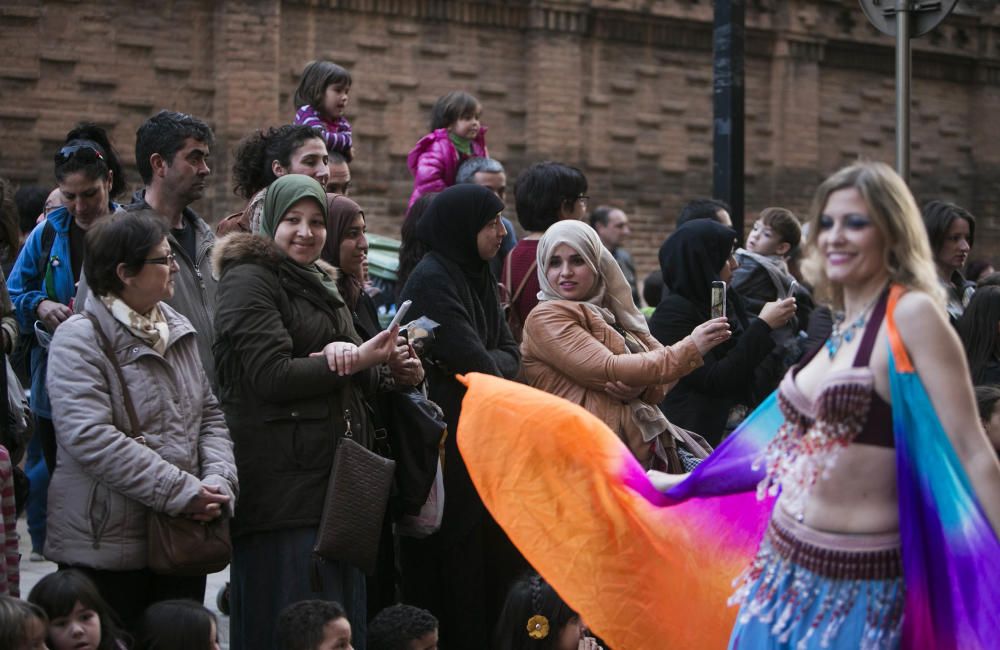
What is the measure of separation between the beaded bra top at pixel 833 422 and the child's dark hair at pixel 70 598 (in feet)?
→ 7.89

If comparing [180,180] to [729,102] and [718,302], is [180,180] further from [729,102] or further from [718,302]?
[729,102]

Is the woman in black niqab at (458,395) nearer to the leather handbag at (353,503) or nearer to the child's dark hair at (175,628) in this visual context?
the leather handbag at (353,503)

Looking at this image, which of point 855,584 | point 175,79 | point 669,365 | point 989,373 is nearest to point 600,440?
point 855,584

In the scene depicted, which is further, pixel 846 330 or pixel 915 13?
pixel 915 13

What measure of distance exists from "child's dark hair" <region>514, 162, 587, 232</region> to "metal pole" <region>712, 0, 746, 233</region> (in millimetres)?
3144

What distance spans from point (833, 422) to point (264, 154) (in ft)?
13.4

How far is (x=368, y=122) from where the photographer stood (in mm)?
15578

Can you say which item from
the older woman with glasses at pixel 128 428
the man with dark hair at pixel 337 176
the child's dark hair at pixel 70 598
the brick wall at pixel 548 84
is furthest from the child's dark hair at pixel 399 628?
the brick wall at pixel 548 84

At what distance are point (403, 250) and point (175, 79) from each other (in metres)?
7.28

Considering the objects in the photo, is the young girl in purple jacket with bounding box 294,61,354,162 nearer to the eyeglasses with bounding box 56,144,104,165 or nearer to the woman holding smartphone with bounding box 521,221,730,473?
the eyeglasses with bounding box 56,144,104,165

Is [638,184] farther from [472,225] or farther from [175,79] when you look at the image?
[472,225]

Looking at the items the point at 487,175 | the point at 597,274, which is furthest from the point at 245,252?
the point at 487,175

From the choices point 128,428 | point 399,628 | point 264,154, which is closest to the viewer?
point 128,428

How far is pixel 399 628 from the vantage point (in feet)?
20.4
